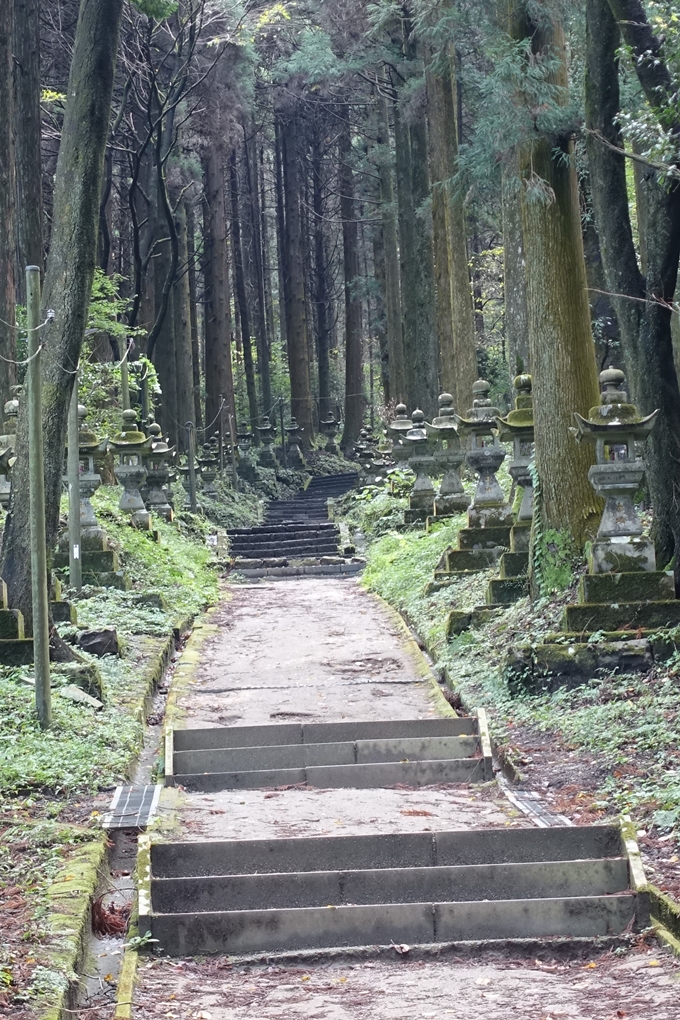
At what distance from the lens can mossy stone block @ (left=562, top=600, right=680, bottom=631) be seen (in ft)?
31.0

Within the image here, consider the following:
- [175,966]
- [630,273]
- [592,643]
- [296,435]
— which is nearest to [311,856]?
[175,966]

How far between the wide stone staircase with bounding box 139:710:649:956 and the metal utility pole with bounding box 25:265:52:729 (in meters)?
2.49

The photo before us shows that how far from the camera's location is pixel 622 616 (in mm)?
9477

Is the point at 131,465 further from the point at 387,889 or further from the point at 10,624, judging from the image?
the point at 387,889

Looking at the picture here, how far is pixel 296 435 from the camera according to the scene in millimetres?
40250

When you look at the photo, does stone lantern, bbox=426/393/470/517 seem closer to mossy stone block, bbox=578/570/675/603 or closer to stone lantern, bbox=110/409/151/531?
stone lantern, bbox=110/409/151/531

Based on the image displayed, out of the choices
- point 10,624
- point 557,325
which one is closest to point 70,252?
point 10,624

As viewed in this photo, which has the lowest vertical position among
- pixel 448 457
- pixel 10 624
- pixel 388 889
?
pixel 388 889

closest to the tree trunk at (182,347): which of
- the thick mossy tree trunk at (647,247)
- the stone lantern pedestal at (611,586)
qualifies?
the thick mossy tree trunk at (647,247)

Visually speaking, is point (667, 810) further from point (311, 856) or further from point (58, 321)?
point (58, 321)

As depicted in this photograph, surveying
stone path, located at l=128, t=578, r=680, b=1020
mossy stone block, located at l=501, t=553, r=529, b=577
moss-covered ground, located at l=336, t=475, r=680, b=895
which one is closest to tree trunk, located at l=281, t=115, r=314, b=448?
moss-covered ground, located at l=336, t=475, r=680, b=895

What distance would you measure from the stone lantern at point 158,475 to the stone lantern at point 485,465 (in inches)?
307

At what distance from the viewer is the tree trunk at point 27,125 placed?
17.9 metres

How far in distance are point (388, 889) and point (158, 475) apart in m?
16.9
